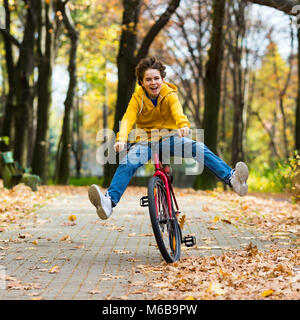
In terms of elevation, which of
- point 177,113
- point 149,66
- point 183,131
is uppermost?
point 149,66

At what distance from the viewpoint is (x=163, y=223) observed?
5828 millimetres

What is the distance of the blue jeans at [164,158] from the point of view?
5699mm

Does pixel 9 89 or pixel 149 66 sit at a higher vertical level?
pixel 9 89

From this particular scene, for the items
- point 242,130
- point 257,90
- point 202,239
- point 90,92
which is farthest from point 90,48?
point 202,239

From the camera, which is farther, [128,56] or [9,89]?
[9,89]

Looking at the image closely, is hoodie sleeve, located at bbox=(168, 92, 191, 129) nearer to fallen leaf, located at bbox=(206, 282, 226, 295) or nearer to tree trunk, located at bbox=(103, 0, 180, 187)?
fallen leaf, located at bbox=(206, 282, 226, 295)

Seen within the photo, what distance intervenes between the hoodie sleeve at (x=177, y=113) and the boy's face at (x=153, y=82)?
0.16 m

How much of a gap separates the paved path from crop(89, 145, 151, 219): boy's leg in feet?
2.15

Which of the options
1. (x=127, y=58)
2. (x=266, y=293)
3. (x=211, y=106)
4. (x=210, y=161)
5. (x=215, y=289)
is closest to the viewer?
(x=266, y=293)

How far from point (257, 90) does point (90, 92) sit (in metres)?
11.7

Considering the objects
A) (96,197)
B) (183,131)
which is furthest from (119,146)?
(183,131)

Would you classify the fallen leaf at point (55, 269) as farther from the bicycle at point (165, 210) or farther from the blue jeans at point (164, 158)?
the bicycle at point (165, 210)

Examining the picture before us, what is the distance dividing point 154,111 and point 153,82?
312mm

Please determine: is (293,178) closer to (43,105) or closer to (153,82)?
(153,82)
